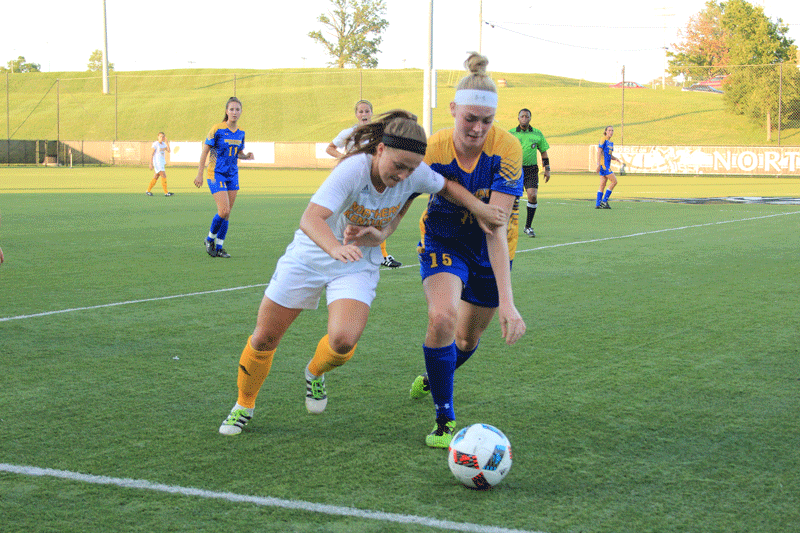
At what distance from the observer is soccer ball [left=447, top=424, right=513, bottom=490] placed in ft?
11.9

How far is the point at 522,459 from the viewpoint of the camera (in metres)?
4.00

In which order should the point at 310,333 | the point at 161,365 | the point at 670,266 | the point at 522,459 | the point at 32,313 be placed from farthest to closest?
the point at 670,266, the point at 32,313, the point at 310,333, the point at 161,365, the point at 522,459

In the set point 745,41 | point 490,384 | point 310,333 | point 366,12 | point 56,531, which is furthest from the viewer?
point 366,12

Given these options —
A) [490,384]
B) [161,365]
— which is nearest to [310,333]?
[161,365]

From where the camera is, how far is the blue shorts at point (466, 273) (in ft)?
14.8

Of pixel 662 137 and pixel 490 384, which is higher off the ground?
pixel 662 137

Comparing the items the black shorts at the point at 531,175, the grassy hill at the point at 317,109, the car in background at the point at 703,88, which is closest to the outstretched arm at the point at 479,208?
the black shorts at the point at 531,175

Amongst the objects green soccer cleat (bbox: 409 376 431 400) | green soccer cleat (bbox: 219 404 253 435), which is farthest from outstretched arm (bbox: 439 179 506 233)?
green soccer cleat (bbox: 219 404 253 435)

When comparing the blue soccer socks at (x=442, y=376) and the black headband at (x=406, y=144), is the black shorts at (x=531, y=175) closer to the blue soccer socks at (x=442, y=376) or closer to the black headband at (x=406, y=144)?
the blue soccer socks at (x=442, y=376)

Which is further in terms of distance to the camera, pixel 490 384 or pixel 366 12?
pixel 366 12

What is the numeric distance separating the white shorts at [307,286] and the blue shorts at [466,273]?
41 centimetres

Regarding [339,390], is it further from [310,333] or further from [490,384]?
[310,333]

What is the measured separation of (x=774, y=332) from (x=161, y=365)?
4674 millimetres

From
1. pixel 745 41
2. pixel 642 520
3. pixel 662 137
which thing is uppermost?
pixel 745 41
